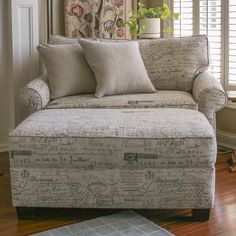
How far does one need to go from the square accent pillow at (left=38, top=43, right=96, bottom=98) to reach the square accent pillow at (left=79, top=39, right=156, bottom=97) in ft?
0.28

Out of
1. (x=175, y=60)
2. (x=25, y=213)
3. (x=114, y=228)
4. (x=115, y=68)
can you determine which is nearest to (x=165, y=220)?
(x=114, y=228)

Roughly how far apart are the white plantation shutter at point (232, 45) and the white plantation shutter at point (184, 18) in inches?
17.6

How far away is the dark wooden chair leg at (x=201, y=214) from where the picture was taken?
242cm

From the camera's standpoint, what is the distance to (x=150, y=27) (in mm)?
3869

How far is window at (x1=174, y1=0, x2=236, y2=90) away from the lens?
376 centimetres

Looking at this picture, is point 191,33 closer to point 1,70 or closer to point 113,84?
point 113,84

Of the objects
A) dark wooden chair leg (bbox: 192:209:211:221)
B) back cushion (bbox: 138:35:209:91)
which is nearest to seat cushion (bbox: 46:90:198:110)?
back cushion (bbox: 138:35:209:91)

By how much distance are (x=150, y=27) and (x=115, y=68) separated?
0.89 metres

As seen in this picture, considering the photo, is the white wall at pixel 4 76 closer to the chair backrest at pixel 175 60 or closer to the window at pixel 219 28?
the chair backrest at pixel 175 60

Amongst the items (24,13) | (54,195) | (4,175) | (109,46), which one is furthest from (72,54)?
(54,195)

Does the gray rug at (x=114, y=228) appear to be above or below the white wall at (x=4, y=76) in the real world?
below

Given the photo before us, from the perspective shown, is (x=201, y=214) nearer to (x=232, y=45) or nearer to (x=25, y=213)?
(x=25, y=213)

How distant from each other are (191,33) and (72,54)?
1.38 meters

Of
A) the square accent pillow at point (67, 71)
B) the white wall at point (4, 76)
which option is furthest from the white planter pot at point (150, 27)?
the white wall at point (4, 76)
